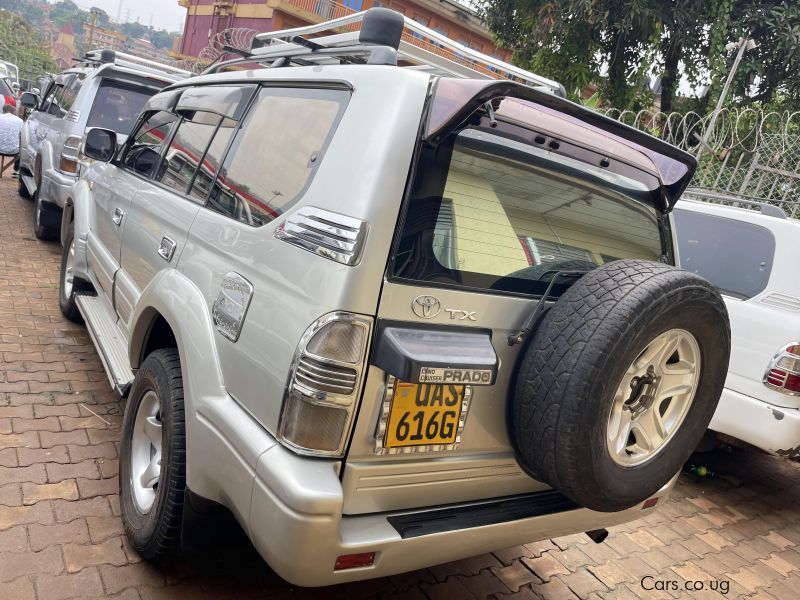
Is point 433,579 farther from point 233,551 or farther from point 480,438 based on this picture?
point 480,438

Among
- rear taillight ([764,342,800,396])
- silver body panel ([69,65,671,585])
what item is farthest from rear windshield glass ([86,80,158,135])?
rear taillight ([764,342,800,396])

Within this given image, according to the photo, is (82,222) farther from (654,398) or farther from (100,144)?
(654,398)

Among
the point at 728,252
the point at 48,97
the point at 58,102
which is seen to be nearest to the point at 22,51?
the point at 48,97

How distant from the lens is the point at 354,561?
1870mm

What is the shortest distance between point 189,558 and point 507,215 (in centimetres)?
180

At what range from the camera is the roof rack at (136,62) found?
687cm

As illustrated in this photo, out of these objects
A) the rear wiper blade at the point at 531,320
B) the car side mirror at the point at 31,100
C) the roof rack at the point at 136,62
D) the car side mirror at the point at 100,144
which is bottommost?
the car side mirror at the point at 31,100

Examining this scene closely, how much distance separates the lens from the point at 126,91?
20.8 feet

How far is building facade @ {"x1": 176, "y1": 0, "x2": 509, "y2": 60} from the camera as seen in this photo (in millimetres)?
24797

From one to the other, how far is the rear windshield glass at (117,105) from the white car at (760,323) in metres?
5.13

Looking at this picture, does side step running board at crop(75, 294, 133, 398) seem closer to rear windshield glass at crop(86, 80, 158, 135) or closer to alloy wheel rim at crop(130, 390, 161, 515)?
alloy wheel rim at crop(130, 390, 161, 515)

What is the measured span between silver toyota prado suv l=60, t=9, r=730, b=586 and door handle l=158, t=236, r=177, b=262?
105 mm

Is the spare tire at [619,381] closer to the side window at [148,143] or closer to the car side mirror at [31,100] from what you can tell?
the side window at [148,143]

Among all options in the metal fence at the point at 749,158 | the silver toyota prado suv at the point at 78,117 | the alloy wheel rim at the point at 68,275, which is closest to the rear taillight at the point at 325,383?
the alloy wheel rim at the point at 68,275
